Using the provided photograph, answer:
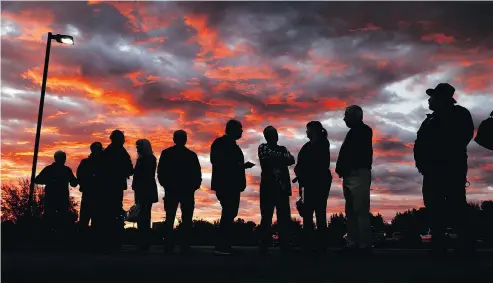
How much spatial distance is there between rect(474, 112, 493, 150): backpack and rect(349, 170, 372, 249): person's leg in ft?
5.56

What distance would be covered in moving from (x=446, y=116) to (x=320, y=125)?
2.21 m

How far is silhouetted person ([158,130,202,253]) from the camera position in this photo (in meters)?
10.0

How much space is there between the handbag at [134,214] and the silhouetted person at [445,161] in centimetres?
533

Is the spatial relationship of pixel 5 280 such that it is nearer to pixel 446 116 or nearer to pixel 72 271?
pixel 72 271

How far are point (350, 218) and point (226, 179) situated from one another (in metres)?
2.22

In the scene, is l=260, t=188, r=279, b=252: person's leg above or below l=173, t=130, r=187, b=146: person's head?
below

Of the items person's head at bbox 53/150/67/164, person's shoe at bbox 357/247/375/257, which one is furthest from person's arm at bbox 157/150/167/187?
person's shoe at bbox 357/247/375/257

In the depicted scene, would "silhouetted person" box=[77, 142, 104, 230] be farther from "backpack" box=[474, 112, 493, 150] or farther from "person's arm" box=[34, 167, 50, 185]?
"backpack" box=[474, 112, 493, 150]

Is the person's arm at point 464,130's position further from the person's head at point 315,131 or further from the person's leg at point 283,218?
the person's leg at point 283,218

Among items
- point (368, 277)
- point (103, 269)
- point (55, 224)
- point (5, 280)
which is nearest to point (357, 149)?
point (368, 277)

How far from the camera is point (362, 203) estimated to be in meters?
8.41

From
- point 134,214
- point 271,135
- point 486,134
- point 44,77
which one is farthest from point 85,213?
point 44,77

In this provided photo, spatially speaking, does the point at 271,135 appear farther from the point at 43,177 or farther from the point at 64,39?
the point at 64,39

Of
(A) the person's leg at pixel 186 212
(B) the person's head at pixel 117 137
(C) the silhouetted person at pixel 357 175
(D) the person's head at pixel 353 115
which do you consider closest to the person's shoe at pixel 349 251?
(C) the silhouetted person at pixel 357 175
